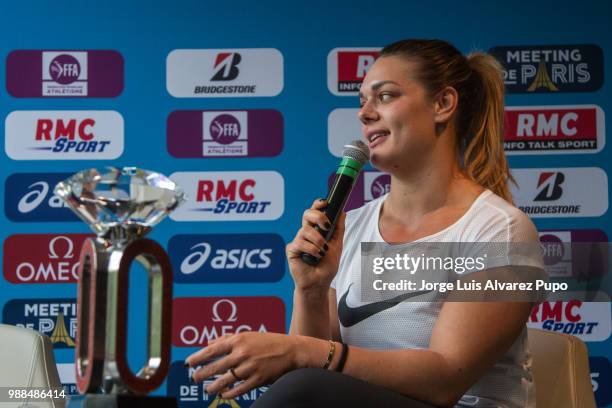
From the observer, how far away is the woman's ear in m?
1.59

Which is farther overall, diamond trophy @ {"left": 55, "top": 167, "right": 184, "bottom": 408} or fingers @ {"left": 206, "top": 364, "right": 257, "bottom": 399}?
fingers @ {"left": 206, "top": 364, "right": 257, "bottom": 399}

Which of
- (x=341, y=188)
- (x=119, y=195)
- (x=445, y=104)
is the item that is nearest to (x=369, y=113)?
(x=445, y=104)

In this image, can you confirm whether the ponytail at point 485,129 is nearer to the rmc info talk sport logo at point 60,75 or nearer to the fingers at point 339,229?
the fingers at point 339,229

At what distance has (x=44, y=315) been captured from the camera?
326cm

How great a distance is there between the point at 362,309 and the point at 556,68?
86.0 inches

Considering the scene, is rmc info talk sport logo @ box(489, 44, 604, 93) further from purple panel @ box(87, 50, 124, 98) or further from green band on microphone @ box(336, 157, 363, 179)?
green band on microphone @ box(336, 157, 363, 179)

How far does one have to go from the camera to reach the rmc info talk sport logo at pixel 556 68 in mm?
3342

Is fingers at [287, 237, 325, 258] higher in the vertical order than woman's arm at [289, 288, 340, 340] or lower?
higher

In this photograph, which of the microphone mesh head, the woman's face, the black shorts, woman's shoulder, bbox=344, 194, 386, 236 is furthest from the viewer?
woman's shoulder, bbox=344, 194, 386, 236

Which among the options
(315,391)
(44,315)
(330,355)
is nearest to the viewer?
(315,391)

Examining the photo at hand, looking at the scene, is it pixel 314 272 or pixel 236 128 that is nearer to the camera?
pixel 314 272

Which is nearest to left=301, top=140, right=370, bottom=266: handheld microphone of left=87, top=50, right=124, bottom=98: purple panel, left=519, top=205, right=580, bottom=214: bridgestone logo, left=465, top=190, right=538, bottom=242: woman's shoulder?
left=465, top=190, right=538, bottom=242: woman's shoulder

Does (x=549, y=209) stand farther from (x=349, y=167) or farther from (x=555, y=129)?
(x=349, y=167)

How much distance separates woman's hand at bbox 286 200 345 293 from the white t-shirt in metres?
0.12
